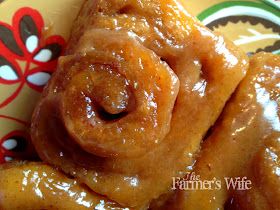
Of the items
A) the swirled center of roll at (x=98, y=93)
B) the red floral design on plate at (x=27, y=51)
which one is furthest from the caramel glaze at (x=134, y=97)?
the red floral design on plate at (x=27, y=51)

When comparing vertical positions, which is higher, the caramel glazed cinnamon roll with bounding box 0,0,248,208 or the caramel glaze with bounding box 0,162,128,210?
the caramel glazed cinnamon roll with bounding box 0,0,248,208

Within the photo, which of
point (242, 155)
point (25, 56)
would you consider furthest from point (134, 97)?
point (25, 56)

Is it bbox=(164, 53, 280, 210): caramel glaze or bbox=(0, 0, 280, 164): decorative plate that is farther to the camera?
bbox=(0, 0, 280, 164): decorative plate

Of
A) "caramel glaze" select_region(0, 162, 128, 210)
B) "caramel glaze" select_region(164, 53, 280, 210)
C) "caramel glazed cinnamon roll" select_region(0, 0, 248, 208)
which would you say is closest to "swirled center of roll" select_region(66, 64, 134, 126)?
"caramel glazed cinnamon roll" select_region(0, 0, 248, 208)

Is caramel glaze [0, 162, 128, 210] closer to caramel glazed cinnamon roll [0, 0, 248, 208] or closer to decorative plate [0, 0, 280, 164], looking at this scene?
caramel glazed cinnamon roll [0, 0, 248, 208]

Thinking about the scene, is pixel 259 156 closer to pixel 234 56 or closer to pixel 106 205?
pixel 234 56

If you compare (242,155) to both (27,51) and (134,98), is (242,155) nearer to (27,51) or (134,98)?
(134,98)

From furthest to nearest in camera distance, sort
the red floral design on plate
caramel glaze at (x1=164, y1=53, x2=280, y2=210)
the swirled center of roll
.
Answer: the red floral design on plate
caramel glaze at (x1=164, y1=53, x2=280, y2=210)
the swirled center of roll

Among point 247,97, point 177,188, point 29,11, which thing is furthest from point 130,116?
point 29,11
